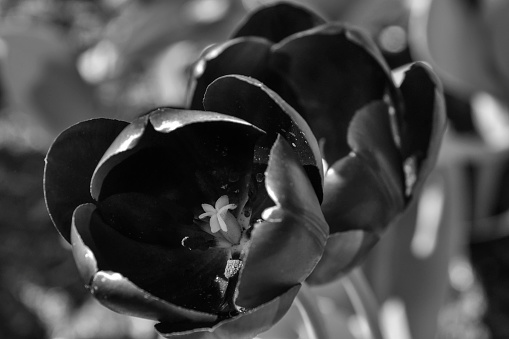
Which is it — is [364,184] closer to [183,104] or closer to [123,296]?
[123,296]

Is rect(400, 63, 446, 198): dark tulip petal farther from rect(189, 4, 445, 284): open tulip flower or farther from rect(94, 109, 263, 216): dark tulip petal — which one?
rect(94, 109, 263, 216): dark tulip petal

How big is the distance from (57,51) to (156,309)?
2.75 feet

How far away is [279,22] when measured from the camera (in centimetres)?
68

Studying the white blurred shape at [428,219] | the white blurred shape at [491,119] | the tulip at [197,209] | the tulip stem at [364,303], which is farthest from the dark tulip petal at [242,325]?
the white blurred shape at [491,119]

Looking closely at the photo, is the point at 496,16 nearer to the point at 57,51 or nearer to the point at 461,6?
the point at 461,6

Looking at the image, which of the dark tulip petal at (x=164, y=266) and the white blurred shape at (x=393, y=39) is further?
the white blurred shape at (x=393, y=39)

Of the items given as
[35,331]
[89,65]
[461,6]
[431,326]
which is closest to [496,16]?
[461,6]

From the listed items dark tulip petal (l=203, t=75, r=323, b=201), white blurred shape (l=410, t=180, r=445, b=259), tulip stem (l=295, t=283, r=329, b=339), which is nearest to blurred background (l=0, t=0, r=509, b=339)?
white blurred shape (l=410, t=180, r=445, b=259)

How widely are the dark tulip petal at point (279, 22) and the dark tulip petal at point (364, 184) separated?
0.13 meters

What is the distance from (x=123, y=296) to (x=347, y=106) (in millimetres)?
261

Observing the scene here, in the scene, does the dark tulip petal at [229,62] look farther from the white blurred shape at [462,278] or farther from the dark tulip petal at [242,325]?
the white blurred shape at [462,278]

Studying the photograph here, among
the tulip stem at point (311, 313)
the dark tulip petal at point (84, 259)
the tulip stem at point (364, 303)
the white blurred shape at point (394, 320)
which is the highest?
the dark tulip petal at point (84, 259)

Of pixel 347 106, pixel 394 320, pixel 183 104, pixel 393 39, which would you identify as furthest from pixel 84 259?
pixel 393 39

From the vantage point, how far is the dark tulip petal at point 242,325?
1.49 feet
